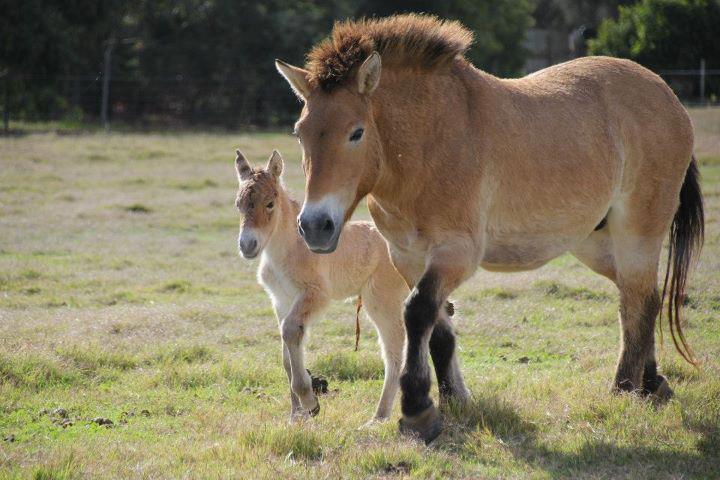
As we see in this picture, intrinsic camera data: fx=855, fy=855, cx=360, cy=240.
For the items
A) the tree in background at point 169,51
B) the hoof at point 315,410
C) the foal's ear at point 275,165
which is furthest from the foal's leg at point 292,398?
the tree in background at point 169,51

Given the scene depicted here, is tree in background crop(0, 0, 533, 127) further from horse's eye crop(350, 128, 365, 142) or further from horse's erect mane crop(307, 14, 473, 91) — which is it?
horse's eye crop(350, 128, 365, 142)

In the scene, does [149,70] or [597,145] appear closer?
[597,145]

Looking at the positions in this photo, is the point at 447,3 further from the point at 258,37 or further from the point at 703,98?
the point at 703,98

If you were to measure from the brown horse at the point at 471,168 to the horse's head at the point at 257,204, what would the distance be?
125cm

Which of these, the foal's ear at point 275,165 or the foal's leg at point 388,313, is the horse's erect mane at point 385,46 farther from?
the foal's leg at point 388,313

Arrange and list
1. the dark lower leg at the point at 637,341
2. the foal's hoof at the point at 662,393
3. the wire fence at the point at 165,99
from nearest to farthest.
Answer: the foal's hoof at the point at 662,393, the dark lower leg at the point at 637,341, the wire fence at the point at 165,99

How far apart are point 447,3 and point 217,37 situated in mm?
10808

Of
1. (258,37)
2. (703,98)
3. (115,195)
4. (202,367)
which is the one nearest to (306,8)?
(258,37)

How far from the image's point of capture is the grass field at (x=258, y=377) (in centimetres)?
484

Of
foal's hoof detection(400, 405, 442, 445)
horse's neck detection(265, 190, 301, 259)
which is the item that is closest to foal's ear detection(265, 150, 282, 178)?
horse's neck detection(265, 190, 301, 259)

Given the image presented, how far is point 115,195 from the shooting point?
1773cm

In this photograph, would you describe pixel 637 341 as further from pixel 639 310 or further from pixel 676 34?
pixel 676 34

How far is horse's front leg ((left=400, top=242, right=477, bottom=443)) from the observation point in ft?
16.7

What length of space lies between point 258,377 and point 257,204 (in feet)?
4.85
